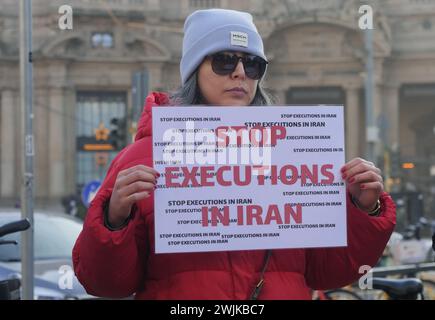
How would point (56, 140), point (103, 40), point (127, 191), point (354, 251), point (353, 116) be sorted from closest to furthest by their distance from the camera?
point (127, 191), point (354, 251), point (103, 40), point (56, 140), point (353, 116)

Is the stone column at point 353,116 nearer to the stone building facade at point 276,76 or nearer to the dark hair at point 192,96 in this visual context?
the stone building facade at point 276,76

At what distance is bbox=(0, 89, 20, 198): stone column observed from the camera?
1281 inches

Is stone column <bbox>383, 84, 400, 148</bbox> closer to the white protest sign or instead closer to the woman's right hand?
the white protest sign

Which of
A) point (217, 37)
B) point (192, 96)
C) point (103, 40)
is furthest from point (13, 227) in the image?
point (103, 40)

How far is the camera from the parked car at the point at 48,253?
6.68 meters

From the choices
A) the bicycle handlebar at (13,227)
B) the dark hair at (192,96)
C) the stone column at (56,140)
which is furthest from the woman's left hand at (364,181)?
the stone column at (56,140)

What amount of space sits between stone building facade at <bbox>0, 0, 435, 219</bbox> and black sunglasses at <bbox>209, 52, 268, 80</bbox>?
76.3ft

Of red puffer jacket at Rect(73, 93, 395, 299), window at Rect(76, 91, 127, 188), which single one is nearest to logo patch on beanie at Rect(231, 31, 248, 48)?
red puffer jacket at Rect(73, 93, 395, 299)

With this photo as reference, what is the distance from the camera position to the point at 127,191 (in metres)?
2.09

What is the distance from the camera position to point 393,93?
118 ft

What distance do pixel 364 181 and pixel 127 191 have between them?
613 mm

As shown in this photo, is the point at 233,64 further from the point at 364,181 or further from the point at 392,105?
the point at 392,105

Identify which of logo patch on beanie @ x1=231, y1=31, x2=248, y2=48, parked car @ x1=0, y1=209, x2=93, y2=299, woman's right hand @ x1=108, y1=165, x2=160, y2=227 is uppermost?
logo patch on beanie @ x1=231, y1=31, x2=248, y2=48
